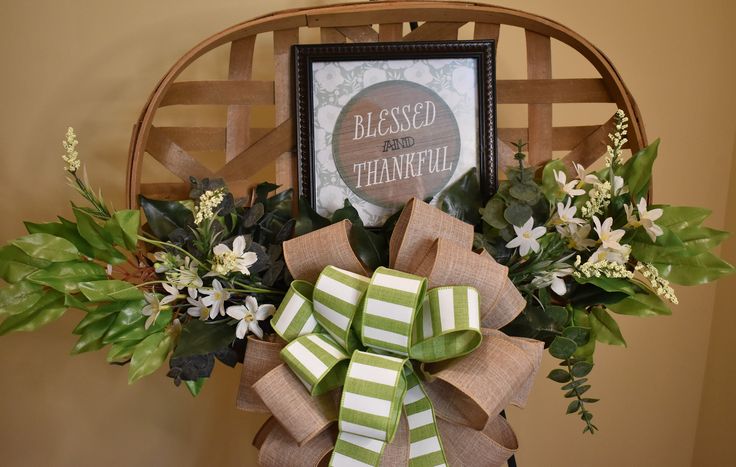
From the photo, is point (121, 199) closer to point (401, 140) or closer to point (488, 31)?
point (401, 140)

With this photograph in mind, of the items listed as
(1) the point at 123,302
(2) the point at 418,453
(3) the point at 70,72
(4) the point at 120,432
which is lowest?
(4) the point at 120,432

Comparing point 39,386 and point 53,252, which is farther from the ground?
point 53,252

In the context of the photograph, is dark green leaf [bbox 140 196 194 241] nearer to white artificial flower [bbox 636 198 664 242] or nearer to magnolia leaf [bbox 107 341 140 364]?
magnolia leaf [bbox 107 341 140 364]

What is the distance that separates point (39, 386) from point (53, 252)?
0.54 m

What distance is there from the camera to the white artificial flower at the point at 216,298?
0.64 meters

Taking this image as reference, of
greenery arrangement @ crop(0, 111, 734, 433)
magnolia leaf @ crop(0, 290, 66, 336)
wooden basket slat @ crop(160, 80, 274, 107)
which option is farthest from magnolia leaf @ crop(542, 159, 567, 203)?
magnolia leaf @ crop(0, 290, 66, 336)

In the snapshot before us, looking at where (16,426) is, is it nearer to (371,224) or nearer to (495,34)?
(371,224)

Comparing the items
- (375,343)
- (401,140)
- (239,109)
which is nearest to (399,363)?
(375,343)

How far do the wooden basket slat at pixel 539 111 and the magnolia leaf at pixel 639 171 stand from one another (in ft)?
0.32

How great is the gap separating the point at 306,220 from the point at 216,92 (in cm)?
21

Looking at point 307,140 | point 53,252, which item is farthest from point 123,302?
point 307,140

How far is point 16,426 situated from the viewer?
106 centimetres

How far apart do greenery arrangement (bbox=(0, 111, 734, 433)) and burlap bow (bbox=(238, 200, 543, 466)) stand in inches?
2.0

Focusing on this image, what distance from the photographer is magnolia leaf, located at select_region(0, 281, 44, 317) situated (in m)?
0.66
